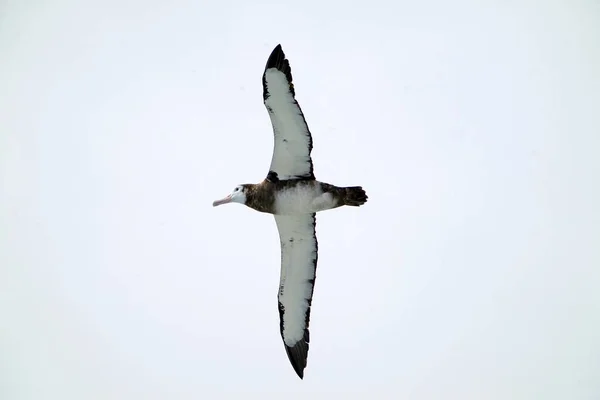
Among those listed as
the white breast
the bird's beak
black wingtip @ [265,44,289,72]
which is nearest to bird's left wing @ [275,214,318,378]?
the white breast

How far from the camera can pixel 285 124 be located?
16453mm

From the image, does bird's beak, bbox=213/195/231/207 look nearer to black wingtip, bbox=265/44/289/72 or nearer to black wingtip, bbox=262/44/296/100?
black wingtip, bbox=262/44/296/100

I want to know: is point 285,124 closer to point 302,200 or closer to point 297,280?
point 302,200

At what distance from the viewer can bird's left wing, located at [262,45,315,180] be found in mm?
15734

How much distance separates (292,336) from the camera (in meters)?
18.7

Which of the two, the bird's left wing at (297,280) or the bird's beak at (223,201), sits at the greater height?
the bird's beak at (223,201)

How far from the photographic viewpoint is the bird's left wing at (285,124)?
51.6 feet

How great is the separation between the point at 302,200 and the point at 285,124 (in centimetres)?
167

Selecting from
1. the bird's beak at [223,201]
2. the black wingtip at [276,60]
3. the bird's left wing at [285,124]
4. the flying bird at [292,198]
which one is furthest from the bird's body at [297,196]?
the black wingtip at [276,60]

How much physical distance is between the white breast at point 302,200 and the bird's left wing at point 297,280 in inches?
14.7

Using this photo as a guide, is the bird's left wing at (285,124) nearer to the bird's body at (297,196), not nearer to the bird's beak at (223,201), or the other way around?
the bird's body at (297,196)

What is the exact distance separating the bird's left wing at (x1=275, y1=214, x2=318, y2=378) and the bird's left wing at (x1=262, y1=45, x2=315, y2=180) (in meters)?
1.09

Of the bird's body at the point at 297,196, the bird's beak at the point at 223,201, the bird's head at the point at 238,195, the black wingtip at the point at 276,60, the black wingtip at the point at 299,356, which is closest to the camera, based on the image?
the black wingtip at the point at 276,60

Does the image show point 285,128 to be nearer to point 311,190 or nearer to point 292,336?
point 311,190
